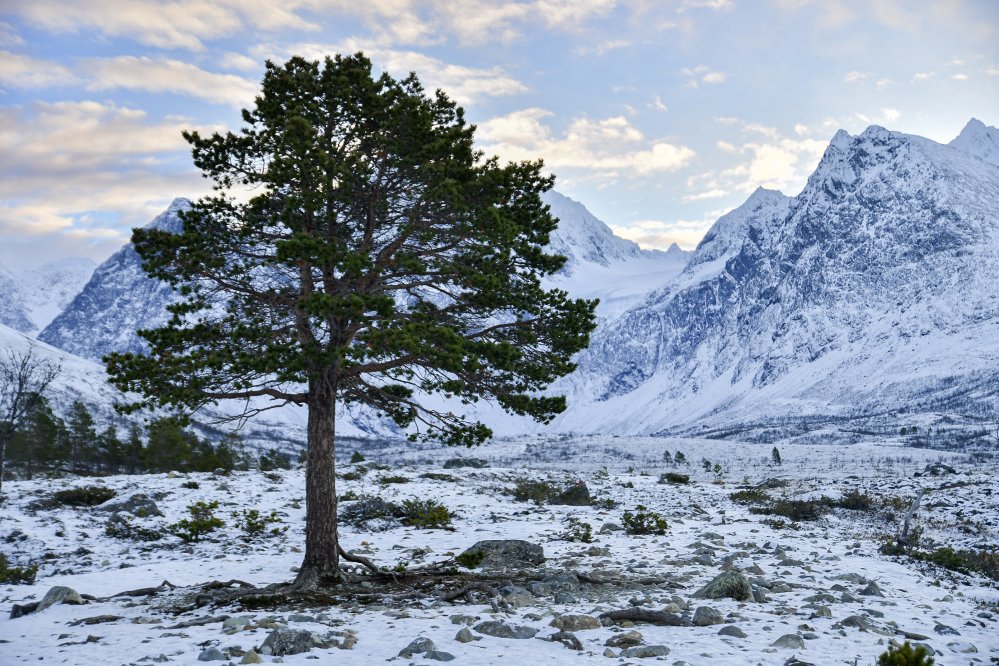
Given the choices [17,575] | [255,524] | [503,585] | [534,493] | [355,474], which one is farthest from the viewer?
[355,474]

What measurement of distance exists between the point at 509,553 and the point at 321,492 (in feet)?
18.9

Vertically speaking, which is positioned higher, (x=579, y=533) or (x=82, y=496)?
(x=82, y=496)

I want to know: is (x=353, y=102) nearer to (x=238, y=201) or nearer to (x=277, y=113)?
(x=277, y=113)

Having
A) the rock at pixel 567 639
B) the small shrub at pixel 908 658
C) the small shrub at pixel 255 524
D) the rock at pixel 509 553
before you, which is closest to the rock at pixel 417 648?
the rock at pixel 567 639

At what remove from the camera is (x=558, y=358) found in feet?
46.0

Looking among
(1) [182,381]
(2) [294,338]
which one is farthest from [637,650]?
(1) [182,381]

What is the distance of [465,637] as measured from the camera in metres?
→ 9.20

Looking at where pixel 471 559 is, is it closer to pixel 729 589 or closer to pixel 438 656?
pixel 729 589

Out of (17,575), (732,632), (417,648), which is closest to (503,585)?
(417,648)

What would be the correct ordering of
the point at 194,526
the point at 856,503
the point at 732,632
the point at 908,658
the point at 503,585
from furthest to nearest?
the point at 856,503 → the point at 194,526 → the point at 503,585 → the point at 732,632 → the point at 908,658

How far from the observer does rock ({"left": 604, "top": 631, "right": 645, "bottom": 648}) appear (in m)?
8.86

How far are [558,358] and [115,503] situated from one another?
18.7 m

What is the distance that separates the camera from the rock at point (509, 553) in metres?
16.3

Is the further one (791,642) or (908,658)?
(791,642)
